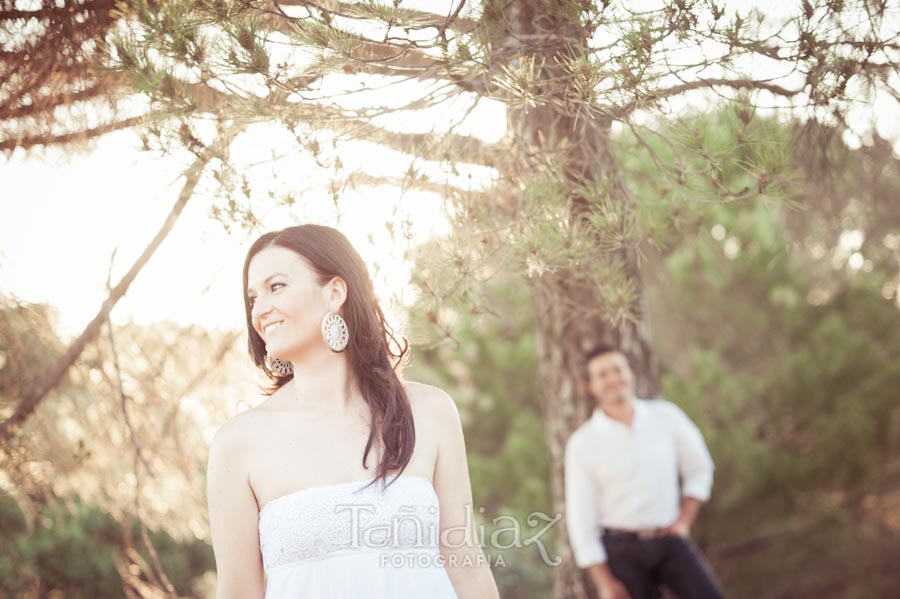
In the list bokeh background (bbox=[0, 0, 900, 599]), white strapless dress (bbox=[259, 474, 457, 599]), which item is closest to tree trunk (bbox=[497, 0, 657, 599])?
bokeh background (bbox=[0, 0, 900, 599])

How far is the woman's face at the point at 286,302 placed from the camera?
2129 millimetres

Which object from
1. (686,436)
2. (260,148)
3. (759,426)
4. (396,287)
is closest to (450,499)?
(396,287)

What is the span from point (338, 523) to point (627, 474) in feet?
6.80

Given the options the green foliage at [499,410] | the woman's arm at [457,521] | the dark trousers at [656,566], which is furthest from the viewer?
the green foliage at [499,410]

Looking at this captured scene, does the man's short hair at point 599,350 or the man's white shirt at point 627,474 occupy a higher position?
the man's short hair at point 599,350

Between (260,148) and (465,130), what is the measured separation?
0.62 meters

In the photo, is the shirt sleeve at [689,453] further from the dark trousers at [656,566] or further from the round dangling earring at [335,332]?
the round dangling earring at [335,332]

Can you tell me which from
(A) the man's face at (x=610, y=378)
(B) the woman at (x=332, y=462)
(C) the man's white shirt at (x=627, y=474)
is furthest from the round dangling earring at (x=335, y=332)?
(C) the man's white shirt at (x=627, y=474)

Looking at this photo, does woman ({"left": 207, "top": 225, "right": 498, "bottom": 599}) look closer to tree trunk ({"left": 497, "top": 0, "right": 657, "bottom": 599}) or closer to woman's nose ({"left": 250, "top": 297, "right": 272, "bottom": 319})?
woman's nose ({"left": 250, "top": 297, "right": 272, "bottom": 319})

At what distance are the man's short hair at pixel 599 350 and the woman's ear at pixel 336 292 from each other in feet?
5.68

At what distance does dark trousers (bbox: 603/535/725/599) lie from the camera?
11.7 ft

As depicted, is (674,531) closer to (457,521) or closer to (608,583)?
(608,583)

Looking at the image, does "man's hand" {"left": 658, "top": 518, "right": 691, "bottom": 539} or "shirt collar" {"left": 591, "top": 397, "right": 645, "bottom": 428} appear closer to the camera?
"man's hand" {"left": 658, "top": 518, "right": 691, "bottom": 539}

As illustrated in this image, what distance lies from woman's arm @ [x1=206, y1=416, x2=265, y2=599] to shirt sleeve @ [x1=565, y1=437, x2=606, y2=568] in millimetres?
1932
